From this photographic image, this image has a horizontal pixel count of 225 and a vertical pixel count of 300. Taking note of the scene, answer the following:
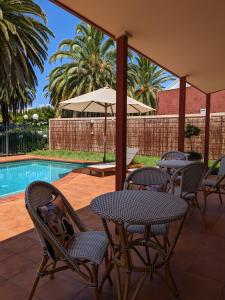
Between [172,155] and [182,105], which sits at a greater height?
[182,105]

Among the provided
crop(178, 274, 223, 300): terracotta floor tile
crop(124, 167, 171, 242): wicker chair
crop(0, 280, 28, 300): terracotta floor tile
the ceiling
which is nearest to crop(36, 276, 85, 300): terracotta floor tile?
crop(0, 280, 28, 300): terracotta floor tile

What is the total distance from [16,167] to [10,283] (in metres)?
8.83

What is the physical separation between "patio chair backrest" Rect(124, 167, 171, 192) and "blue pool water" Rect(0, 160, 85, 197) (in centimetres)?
497

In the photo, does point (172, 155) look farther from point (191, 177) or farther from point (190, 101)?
point (190, 101)

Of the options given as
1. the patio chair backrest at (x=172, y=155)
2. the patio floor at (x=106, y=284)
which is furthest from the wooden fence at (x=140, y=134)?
the patio floor at (x=106, y=284)

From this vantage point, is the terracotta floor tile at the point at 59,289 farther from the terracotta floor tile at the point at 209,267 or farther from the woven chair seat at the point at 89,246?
the terracotta floor tile at the point at 209,267

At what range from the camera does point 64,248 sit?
1812 millimetres

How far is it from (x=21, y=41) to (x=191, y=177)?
376 inches

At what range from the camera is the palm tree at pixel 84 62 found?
52.7ft

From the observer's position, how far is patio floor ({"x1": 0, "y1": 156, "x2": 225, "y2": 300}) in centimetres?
208

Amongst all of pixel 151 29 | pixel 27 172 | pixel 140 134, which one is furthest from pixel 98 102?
pixel 151 29

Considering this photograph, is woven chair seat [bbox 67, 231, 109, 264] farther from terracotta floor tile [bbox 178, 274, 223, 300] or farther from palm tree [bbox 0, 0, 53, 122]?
palm tree [bbox 0, 0, 53, 122]

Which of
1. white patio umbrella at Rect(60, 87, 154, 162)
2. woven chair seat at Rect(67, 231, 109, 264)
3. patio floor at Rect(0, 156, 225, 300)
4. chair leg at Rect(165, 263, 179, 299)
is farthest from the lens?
white patio umbrella at Rect(60, 87, 154, 162)

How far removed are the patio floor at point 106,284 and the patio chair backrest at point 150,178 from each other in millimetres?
702
